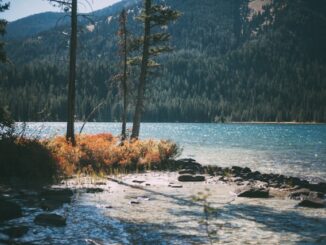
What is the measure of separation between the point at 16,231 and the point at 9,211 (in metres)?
1.34

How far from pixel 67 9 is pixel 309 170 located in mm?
19652

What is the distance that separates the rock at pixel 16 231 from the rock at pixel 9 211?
0.97 m

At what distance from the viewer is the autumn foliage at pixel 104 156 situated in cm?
1798

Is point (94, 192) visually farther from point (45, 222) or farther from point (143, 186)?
point (45, 222)

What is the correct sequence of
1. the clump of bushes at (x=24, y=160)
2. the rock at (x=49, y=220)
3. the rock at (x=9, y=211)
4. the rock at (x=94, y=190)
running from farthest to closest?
the clump of bushes at (x=24, y=160)
the rock at (x=94, y=190)
the rock at (x=9, y=211)
the rock at (x=49, y=220)

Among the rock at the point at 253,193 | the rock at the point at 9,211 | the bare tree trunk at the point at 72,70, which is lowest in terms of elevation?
the rock at the point at 253,193

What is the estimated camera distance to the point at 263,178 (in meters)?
20.0

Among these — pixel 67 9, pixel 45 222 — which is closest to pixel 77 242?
pixel 45 222

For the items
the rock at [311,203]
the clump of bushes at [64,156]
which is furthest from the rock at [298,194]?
the clump of bushes at [64,156]

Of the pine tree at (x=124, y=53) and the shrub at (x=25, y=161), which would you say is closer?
the shrub at (x=25, y=161)

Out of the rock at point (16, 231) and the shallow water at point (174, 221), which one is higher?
the rock at point (16, 231)

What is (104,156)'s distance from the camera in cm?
2028

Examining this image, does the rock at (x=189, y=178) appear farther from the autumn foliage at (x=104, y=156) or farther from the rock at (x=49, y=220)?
the rock at (x=49, y=220)

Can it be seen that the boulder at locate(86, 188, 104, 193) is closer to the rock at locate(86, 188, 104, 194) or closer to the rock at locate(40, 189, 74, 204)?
the rock at locate(86, 188, 104, 194)
